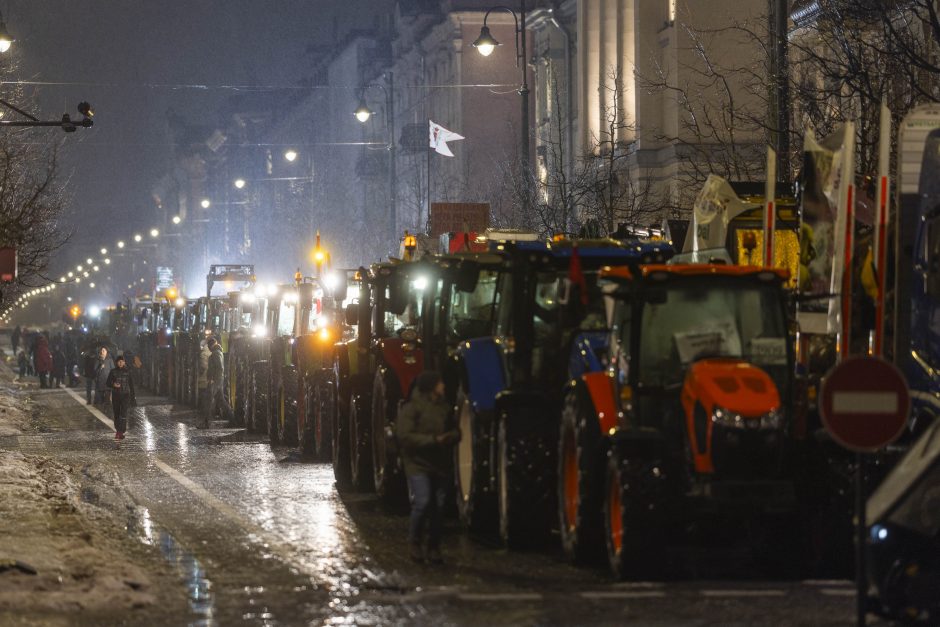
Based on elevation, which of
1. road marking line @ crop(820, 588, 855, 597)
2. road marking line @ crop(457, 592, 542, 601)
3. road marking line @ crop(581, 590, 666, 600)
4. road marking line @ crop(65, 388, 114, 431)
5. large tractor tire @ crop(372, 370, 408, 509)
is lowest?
road marking line @ crop(65, 388, 114, 431)

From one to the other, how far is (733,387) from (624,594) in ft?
5.58

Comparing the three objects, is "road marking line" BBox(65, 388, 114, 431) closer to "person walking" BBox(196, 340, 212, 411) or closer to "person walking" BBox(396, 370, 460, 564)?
"person walking" BBox(196, 340, 212, 411)

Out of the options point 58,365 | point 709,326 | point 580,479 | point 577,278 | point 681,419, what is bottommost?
point 58,365

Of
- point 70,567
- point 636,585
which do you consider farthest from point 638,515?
point 70,567

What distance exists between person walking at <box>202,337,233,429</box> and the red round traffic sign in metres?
26.6

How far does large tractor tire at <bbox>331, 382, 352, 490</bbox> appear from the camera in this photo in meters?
22.0

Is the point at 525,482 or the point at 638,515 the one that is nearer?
the point at 638,515

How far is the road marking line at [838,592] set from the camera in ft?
41.5

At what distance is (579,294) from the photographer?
14523 millimetres

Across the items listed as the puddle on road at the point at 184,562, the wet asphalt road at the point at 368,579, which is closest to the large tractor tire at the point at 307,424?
the wet asphalt road at the point at 368,579

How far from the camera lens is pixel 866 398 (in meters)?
10.5

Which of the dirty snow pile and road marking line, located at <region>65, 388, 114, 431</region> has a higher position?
the dirty snow pile

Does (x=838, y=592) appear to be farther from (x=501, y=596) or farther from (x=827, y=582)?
(x=501, y=596)

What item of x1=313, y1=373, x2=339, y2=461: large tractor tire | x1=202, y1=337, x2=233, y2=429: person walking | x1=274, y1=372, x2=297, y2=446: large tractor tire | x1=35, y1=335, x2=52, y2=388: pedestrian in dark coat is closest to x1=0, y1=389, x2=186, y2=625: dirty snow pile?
x1=313, y1=373, x2=339, y2=461: large tractor tire
